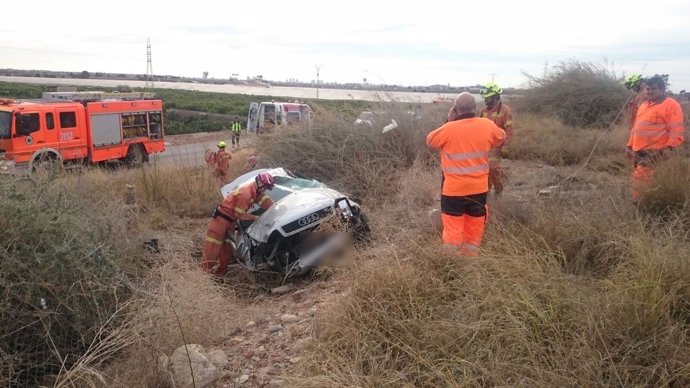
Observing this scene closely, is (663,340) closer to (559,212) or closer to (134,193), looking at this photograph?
(559,212)

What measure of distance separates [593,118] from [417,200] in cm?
1101

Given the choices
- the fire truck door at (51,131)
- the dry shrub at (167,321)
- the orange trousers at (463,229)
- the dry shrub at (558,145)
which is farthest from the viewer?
the fire truck door at (51,131)

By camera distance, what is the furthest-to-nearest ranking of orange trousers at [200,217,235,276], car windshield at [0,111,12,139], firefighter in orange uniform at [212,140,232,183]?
car windshield at [0,111,12,139]
firefighter in orange uniform at [212,140,232,183]
orange trousers at [200,217,235,276]

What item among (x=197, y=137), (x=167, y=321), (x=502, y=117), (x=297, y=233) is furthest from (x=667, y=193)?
(x=197, y=137)

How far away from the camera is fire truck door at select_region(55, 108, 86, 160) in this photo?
15.2 m

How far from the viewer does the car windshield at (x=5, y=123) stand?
1384 cm

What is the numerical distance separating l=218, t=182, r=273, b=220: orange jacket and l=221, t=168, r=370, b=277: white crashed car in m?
0.11

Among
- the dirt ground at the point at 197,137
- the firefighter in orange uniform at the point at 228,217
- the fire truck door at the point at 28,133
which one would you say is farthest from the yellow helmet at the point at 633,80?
the dirt ground at the point at 197,137

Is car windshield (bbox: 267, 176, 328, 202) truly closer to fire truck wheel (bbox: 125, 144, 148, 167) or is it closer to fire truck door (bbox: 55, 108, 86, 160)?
fire truck door (bbox: 55, 108, 86, 160)

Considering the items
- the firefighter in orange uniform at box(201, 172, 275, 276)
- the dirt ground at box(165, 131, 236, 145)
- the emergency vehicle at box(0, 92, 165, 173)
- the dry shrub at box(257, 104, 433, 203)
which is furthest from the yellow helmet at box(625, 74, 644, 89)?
the dirt ground at box(165, 131, 236, 145)

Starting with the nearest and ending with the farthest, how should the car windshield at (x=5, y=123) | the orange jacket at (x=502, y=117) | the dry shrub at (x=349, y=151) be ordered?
the orange jacket at (x=502, y=117), the dry shrub at (x=349, y=151), the car windshield at (x=5, y=123)

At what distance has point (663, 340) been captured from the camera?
8.41 feet

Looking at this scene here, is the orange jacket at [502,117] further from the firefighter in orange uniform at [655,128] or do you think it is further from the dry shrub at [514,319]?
the dry shrub at [514,319]

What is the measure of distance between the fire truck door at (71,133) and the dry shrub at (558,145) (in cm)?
1250
